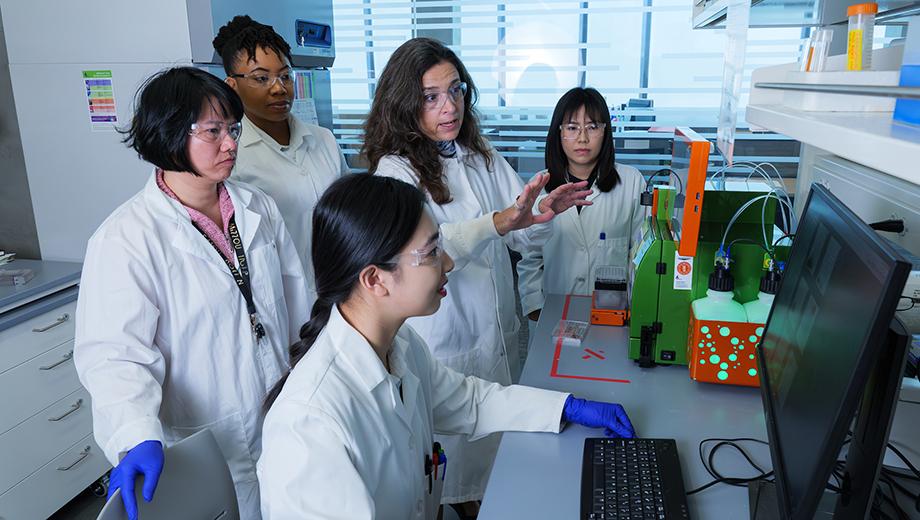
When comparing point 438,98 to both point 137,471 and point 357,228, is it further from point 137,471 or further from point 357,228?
A: point 137,471

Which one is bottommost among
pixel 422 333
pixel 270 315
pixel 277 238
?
pixel 422 333

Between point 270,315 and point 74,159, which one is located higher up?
point 74,159

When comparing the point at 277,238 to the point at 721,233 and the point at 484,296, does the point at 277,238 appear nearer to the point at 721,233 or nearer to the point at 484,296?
the point at 484,296

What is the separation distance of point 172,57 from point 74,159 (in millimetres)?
604

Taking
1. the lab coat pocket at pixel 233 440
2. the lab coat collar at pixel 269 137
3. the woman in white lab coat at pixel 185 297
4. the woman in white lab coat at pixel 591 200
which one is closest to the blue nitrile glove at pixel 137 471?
the woman in white lab coat at pixel 185 297

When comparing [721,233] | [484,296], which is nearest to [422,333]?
[484,296]

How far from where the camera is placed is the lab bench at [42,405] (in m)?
2.21

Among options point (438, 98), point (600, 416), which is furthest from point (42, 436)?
point (600, 416)

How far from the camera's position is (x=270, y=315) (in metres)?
1.76

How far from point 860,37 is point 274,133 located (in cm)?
174

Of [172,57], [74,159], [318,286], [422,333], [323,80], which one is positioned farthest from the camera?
[323,80]

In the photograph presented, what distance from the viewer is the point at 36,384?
2.31m

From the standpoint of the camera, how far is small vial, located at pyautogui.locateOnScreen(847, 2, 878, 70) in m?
1.17

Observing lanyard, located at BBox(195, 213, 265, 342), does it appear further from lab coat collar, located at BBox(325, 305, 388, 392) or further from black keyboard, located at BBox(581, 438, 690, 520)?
black keyboard, located at BBox(581, 438, 690, 520)
